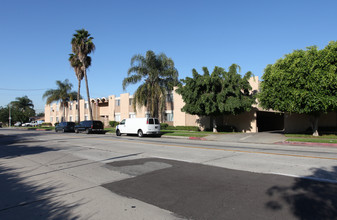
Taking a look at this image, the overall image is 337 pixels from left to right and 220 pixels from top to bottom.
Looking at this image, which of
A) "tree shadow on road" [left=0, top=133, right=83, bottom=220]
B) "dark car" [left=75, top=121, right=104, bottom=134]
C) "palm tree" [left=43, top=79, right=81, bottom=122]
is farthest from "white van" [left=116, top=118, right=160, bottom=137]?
"palm tree" [left=43, top=79, right=81, bottom=122]

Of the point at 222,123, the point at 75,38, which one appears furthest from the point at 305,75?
the point at 75,38

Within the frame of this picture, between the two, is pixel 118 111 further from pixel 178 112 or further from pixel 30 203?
pixel 30 203

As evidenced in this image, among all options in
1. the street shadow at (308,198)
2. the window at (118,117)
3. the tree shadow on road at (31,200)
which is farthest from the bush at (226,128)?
the window at (118,117)

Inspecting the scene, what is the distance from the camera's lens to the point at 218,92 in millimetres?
24359

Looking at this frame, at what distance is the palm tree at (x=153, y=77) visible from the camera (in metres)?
29.9

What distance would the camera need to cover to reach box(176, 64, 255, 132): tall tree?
2250 cm

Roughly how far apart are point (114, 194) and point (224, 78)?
20.5 m

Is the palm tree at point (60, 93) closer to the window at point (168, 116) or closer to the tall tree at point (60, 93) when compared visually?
the tall tree at point (60, 93)

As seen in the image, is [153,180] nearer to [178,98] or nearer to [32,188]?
[32,188]

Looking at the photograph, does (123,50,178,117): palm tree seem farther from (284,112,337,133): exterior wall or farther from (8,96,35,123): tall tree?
(8,96,35,123): tall tree

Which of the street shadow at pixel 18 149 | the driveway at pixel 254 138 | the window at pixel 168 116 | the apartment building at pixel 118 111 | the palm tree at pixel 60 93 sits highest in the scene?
the palm tree at pixel 60 93

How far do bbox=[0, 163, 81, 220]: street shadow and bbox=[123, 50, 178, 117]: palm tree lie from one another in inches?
936

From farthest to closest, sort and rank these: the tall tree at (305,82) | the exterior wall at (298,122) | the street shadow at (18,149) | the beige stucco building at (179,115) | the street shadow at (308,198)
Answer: the beige stucco building at (179,115)
the exterior wall at (298,122)
the tall tree at (305,82)
the street shadow at (18,149)
the street shadow at (308,198)

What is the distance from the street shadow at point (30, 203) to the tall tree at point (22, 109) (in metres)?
95.9
